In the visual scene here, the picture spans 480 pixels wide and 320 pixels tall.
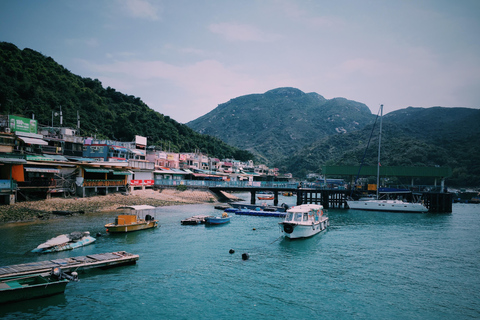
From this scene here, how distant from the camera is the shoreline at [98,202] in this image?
133 ft

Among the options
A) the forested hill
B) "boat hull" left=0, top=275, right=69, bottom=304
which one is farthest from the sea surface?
the forested hill

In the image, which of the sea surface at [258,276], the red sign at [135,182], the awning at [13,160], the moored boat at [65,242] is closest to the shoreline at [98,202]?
the red sign at [135,182]

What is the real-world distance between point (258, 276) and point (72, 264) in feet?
46.3

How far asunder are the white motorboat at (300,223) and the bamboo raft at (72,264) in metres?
19.0

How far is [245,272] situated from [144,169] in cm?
5467

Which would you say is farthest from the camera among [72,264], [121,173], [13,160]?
[121,173]

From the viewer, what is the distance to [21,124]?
56.5 meters

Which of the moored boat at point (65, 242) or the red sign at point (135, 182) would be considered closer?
the moored boat at point (65, 242)

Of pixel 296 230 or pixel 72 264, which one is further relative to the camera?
pixel 296 230

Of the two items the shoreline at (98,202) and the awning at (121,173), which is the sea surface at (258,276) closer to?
the shoreline at (98,202)

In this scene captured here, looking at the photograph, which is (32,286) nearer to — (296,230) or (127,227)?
(127,227)

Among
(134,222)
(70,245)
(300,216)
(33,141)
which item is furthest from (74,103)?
(300,216)

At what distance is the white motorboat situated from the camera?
37750 millimetres

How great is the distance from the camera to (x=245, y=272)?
25.4 metres
